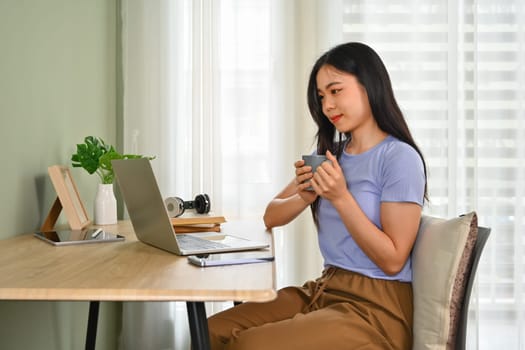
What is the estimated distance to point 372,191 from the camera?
62.8 inches

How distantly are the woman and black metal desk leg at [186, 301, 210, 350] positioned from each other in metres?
0.16

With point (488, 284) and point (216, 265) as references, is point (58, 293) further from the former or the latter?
point (488, 284)

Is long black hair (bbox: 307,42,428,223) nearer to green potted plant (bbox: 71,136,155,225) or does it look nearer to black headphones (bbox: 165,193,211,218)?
black headphones (bbox: 165,193,211,218)

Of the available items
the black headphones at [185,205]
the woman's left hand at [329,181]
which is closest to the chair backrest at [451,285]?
the woman's left hand at [329,181]

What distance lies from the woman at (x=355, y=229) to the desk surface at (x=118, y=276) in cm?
24

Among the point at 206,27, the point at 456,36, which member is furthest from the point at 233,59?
the point at 456,36

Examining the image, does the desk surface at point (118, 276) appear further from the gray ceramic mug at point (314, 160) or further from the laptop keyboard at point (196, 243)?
the gray ceramic mug at point (314, 160)

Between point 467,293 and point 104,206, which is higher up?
point 104,206

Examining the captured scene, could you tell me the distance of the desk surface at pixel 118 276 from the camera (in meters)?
1.01

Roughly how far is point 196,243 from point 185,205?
54cm

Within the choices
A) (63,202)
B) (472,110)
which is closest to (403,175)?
(63,202)

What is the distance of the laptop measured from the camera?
1.37 m

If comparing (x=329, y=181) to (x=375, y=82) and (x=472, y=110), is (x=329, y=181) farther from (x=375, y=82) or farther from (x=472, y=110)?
(x=472, y=110)

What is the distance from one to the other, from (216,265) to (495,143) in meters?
1.93
